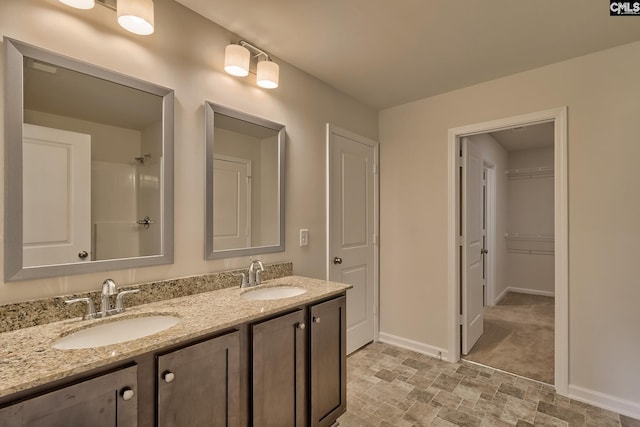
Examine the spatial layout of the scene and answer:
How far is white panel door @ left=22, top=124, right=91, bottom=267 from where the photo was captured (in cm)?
120

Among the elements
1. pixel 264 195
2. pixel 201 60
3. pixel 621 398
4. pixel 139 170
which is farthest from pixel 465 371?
pixel 201 60

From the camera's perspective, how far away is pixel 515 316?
13.0 feet

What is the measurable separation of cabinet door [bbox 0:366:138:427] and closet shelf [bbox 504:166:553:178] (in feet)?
18.9

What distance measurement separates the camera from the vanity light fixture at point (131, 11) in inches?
50.4

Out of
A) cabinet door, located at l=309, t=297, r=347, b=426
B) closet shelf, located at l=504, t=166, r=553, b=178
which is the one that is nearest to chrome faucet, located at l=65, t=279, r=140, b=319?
cabinet door, located at l=309, t=297, r=347, b=426

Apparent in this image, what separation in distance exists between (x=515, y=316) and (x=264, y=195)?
379 centimetres

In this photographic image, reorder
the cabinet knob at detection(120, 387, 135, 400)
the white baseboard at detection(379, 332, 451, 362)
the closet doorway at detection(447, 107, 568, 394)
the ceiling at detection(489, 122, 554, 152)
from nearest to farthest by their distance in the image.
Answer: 1. the cabinet knob at detection(120, 387, 135, 400)
2. the closet doorway at detection(447, 107, 568, 394)
3. the white baseboard at detection(379, 332, 451, 362)
4. the ceiling at detection(489, 122, 554, 152)

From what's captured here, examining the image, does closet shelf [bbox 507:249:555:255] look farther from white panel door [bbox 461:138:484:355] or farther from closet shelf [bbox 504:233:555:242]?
white panel door [bbox 461:138:484:355]

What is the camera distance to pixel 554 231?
2.80 metres

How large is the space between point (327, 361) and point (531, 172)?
5.07 meters

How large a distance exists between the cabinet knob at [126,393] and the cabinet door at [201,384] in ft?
0.31

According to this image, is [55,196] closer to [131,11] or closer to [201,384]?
[131,11]

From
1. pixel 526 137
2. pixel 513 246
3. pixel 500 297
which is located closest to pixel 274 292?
pixel 526 137

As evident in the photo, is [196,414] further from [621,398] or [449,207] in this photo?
[621,398]
